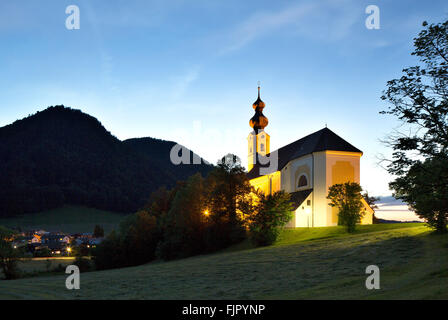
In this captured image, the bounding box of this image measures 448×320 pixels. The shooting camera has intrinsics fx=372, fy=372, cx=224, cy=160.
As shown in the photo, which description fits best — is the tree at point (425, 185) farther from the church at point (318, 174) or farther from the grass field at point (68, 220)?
the grass field at point (68, 220)

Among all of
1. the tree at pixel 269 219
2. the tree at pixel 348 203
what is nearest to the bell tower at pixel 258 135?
the tree at pixel 269 219

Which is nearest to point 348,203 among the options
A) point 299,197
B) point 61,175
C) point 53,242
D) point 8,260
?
point 299,197

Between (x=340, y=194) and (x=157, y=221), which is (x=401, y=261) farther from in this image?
(x=157, y=221)

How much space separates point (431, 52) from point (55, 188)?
534 ft

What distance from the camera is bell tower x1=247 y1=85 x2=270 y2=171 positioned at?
6531cm

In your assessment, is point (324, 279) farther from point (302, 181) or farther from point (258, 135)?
point (258, 135)

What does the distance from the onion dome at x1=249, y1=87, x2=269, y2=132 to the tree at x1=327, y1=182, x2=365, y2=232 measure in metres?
34.2

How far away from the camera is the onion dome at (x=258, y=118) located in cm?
6556

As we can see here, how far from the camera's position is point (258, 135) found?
65.3 metres

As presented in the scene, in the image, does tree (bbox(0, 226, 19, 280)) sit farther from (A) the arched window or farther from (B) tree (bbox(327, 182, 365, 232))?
(B) tree (bbox(327, 182, 365, 232))

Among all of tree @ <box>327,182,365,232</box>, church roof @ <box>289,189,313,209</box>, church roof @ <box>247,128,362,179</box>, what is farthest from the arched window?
tree @ <box>327,182,365,232</box>

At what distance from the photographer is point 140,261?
175 feet

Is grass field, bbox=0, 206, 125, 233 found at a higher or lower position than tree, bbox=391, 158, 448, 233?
lower

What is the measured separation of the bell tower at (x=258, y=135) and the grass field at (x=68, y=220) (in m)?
85.4
